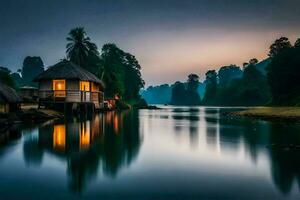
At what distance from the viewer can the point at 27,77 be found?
563 ft

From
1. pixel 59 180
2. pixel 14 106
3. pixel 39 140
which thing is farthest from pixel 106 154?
pixel 14 106

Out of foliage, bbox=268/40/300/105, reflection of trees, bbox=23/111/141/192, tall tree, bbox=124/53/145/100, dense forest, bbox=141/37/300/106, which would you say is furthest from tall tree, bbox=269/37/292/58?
reflection of trees, bbox=23/111/141/192

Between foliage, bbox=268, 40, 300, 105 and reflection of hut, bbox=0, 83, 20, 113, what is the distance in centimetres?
5213

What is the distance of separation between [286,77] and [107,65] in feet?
143

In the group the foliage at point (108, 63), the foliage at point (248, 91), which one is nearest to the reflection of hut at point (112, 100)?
the foliage at point (108, 63)

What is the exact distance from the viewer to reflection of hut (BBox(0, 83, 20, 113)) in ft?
97.8

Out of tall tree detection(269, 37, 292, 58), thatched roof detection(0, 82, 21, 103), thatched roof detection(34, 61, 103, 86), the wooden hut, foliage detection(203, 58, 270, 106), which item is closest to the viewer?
thatched roof detection(0, 82, 21, 103)

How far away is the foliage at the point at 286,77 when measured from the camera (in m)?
68.4

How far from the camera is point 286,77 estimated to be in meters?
70.6

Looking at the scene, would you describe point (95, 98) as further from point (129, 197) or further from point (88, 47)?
point (129, 197)

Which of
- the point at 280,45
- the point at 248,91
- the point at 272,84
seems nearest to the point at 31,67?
the point at 248,91

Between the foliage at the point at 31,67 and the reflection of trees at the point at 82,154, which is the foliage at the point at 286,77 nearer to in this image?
the reflection of trees at the point at 82,154

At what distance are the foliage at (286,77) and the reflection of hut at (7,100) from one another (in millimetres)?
52131

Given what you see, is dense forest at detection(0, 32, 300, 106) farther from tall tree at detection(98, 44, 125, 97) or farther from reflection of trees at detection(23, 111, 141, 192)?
reflection of trees at detection(23, 111, 141, 192)
